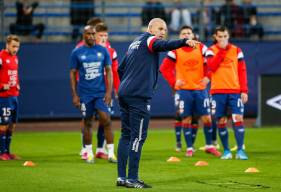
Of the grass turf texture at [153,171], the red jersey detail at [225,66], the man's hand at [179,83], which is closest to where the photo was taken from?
the grass turf texture at [153,171]

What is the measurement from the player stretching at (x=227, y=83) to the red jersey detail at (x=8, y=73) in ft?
12.8

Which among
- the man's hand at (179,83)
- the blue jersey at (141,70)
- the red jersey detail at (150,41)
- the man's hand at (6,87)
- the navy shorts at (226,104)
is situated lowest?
the navy shorts at (226,104)

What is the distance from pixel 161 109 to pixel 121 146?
579 inches

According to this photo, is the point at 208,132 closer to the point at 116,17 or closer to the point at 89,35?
the point at 89,35

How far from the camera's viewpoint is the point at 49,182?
483 inches

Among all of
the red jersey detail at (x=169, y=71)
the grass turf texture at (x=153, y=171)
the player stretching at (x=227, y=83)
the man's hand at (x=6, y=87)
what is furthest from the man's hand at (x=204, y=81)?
the man's hand at (x=6, y=87)

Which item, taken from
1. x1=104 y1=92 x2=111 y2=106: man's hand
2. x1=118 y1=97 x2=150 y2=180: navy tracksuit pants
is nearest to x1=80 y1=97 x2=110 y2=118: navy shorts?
x1=104 y1=92 x2=111 y2=106: man's hand

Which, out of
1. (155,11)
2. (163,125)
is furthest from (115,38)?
(163,125)

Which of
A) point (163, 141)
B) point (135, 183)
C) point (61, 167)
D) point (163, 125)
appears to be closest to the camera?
point (135, 183)

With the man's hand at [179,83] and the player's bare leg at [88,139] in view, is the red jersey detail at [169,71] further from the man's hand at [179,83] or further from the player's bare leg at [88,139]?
the player's bare leg at [88,139]

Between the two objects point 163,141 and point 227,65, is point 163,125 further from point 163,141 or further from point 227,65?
point 227,65

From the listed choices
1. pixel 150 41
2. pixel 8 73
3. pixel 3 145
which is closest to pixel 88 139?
pixel 3 145

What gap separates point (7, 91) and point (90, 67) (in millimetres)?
2095

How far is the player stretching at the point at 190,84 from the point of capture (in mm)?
16625
